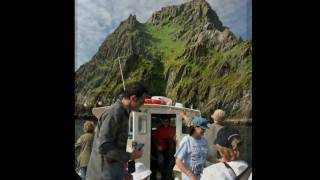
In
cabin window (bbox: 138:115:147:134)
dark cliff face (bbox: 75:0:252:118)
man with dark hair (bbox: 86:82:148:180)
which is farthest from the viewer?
dark cliff face (bbox: 75:0:252:118)

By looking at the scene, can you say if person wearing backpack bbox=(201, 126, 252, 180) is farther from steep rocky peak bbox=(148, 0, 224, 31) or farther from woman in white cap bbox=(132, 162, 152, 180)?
steep rocky peak bbox=(148, 0, 224, 31)

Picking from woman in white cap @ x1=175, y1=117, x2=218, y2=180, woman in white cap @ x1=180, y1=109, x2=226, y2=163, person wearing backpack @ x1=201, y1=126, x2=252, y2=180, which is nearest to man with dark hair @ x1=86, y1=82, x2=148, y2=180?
woman in white cap @ x1=175, y1=117, x2=218, y2=180

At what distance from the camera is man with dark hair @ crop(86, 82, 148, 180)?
6.55 metres

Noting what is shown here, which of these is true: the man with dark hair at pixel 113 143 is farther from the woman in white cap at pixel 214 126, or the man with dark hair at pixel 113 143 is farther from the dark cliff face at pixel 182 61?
the woman in white cap at pixel 214 126

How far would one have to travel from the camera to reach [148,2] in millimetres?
6750

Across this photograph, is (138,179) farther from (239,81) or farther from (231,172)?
(239,81)

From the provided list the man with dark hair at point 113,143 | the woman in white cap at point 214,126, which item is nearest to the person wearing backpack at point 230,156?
the woman in white cap at point 214,126

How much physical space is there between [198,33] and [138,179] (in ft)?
5.07

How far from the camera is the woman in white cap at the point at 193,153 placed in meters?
6.69

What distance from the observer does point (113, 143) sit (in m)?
6.55

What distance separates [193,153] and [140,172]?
55 centimetres

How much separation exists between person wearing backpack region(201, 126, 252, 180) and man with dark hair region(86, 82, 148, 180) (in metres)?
0.79

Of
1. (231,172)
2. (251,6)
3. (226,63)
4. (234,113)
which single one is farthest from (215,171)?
(251,6)

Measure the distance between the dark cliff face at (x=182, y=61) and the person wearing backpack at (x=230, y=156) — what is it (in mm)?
189
